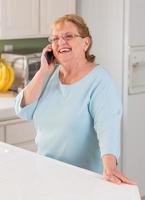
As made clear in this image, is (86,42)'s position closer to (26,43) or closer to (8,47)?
(8,47)

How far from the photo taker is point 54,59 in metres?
1.81

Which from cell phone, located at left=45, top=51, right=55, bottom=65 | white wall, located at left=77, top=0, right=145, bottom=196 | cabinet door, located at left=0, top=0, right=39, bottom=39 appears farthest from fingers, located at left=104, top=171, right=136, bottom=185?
cabinet door, located at left=0, top=0, right=39, bottom=39

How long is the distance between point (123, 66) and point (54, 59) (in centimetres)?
167

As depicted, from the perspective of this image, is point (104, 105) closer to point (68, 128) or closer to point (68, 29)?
point (68, 128)

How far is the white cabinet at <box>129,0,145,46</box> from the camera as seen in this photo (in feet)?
10.9

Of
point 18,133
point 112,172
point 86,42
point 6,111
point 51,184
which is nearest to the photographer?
point 51,184

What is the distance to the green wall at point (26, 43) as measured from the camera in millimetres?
3726

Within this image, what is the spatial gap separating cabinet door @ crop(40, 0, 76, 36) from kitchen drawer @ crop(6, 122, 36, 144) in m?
0.89

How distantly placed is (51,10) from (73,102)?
2.06 meters

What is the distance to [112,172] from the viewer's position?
141 centimetres

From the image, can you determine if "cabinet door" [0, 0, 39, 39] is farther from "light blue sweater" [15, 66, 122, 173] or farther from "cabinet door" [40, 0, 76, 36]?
"light blue sweater" [15, 66, 122, 173]

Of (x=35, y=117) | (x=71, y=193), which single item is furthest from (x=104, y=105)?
(x=71, y=193)

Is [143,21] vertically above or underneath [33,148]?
above

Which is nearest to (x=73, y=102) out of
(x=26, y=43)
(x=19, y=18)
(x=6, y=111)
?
(x=6, y=111)
